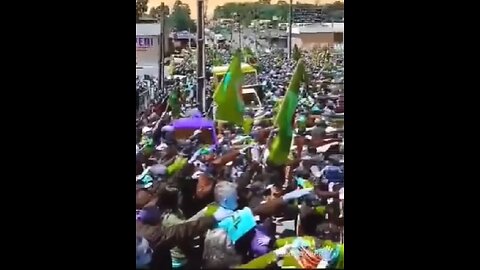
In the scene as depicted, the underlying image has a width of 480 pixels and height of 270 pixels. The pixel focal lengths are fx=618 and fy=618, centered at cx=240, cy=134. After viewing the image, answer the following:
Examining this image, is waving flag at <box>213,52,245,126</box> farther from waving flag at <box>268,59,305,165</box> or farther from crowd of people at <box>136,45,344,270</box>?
waving flag at <box>268,59,305,165</box>

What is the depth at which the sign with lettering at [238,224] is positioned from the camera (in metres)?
1.91

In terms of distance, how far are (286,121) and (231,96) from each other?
19 cm

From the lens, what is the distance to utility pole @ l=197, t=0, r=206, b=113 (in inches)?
74.2

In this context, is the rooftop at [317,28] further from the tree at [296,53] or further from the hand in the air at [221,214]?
the hand in the air at [221,214]

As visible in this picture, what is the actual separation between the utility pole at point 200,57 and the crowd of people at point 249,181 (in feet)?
0.07

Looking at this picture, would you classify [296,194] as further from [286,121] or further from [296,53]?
[296,53]

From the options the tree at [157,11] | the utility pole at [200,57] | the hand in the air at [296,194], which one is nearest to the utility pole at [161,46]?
the tree at [157,11]

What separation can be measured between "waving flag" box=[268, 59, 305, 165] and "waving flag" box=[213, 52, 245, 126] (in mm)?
123

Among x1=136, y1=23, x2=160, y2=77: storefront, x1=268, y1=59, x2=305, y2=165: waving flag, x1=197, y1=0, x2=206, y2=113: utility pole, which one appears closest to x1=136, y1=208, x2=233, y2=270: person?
x1=268, y1=59, x2=305, y2=165: waving flag
